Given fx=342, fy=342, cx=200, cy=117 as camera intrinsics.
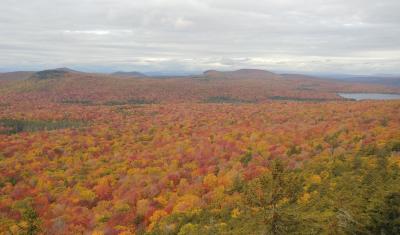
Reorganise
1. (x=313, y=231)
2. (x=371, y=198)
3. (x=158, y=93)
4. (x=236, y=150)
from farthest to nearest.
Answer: (x=158, y=93) → (x=236, y=150) → (x=371, y=198) → (x=313, y=231)

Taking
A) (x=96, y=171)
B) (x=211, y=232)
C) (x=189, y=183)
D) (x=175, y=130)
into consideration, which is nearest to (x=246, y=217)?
(x=211, y=232)

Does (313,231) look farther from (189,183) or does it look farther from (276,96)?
(276,96)

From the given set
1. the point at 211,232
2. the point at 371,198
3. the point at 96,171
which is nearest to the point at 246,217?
the point at 211,232

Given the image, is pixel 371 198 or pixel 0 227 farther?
pixel 0 227

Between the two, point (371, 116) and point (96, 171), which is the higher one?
point (371, 116)

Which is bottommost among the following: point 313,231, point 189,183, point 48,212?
point 48,212

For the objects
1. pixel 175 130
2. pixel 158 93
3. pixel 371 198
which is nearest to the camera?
pixel 371 198

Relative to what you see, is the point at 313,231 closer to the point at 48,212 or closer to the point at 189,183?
the point at 189,183
